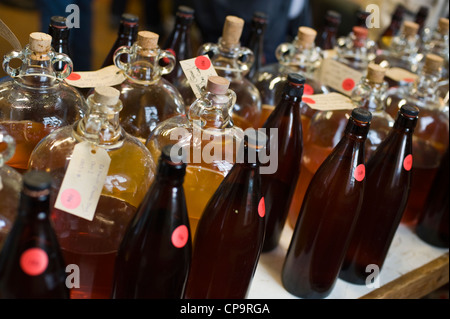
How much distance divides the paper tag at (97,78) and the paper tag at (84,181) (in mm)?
278

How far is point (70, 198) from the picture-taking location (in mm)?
698

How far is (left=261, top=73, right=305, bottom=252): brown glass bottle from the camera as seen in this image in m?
1.04

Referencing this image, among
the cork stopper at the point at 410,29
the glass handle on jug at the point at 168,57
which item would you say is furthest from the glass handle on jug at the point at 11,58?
the cork stopper at the point at 410,29

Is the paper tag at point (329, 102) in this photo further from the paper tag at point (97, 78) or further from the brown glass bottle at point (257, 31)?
the paper tag at point (97, 78)

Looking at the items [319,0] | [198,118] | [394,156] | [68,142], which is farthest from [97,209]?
[319,0]

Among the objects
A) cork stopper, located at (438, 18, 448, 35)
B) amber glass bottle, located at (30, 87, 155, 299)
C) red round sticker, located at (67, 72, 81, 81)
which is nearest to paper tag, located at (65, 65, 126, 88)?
red round sticker, located at (67, 72, 81, 81)

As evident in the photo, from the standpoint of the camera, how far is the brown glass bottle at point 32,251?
564 mm

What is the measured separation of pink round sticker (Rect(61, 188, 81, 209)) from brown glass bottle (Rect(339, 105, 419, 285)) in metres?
0.57

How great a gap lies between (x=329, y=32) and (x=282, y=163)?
712 mm

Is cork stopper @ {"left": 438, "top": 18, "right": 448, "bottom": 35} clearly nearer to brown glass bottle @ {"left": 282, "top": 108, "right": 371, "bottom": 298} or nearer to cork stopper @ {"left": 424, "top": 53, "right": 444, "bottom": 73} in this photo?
cork stopper @ {"left": 424, "top": 53, "right": 444, "bottom": 73}

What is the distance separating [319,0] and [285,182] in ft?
7.69

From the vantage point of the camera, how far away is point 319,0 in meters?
3.19

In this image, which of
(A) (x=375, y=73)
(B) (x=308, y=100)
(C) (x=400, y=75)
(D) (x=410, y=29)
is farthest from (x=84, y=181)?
(D) (x=410, y=29)

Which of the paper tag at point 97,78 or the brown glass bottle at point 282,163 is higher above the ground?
the paper tag at point 97,78
